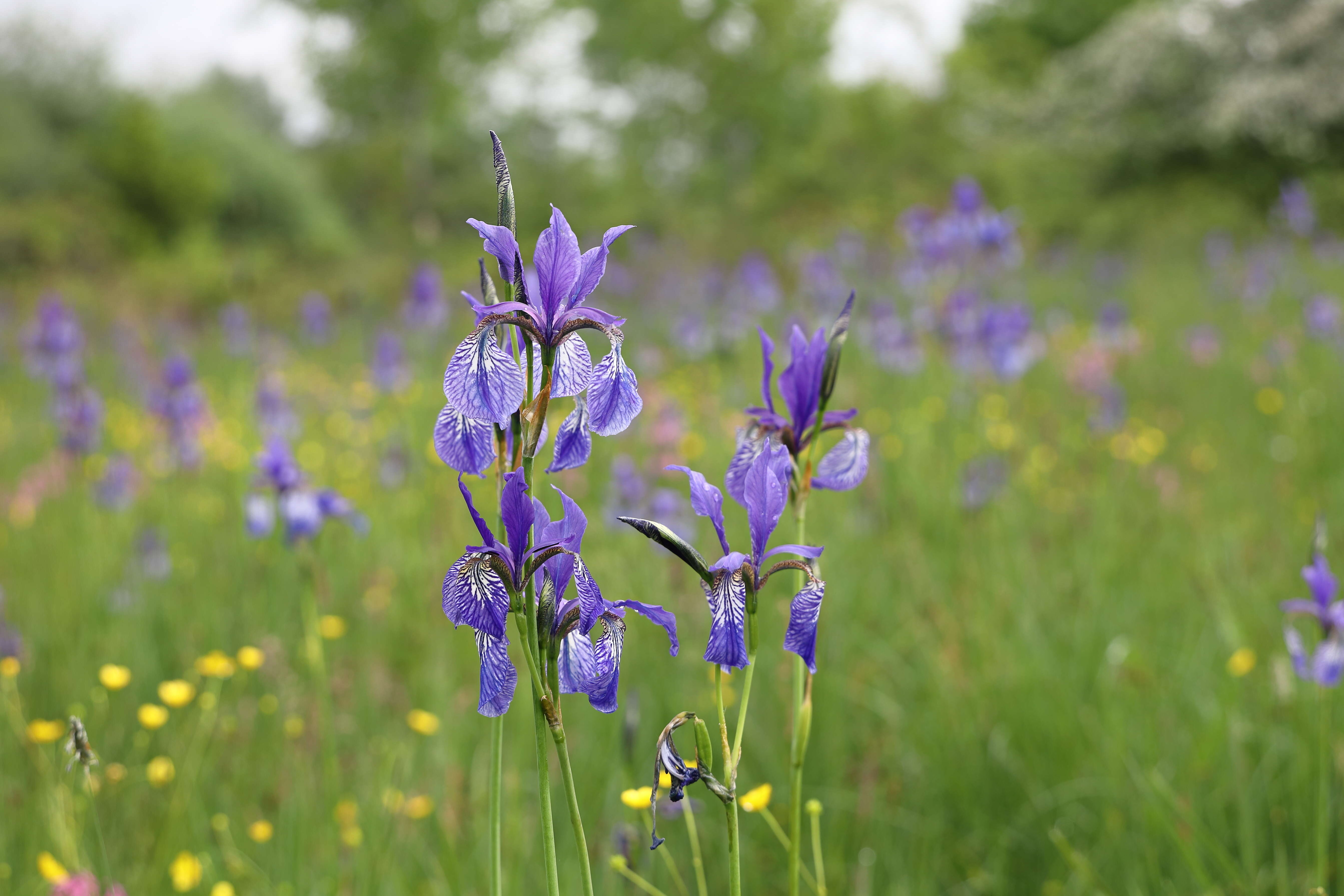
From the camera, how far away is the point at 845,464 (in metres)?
1.19

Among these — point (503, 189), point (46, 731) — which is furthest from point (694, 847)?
point (46, 731)

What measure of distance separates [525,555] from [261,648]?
2.21 m

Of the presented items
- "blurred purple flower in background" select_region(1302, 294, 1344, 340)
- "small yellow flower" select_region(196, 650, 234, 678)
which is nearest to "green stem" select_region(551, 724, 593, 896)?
"small yellow flower" select_region(196, 650, 234, 678)

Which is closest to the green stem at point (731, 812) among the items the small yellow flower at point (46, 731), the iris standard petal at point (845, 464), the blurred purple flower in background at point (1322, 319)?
the iris standard petal at point (845, 464)

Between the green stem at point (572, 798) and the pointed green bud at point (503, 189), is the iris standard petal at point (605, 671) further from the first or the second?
the pointed green bud at point (503, 189)

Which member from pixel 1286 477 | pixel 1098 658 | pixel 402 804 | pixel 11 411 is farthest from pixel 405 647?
pixel 11 411

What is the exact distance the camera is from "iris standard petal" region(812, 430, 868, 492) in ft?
3.83

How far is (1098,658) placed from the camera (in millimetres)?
2539

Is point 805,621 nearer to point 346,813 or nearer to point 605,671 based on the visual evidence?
point 605,671

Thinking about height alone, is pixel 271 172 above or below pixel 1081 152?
above

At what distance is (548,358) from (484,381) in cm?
8

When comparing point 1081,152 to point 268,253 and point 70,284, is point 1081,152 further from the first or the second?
point 70,284

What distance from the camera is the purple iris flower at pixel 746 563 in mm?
866

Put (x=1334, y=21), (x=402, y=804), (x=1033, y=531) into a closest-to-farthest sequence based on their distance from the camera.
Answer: (x=402, y=804) < (x=1033, y=531) < (x=1334, y=21)
